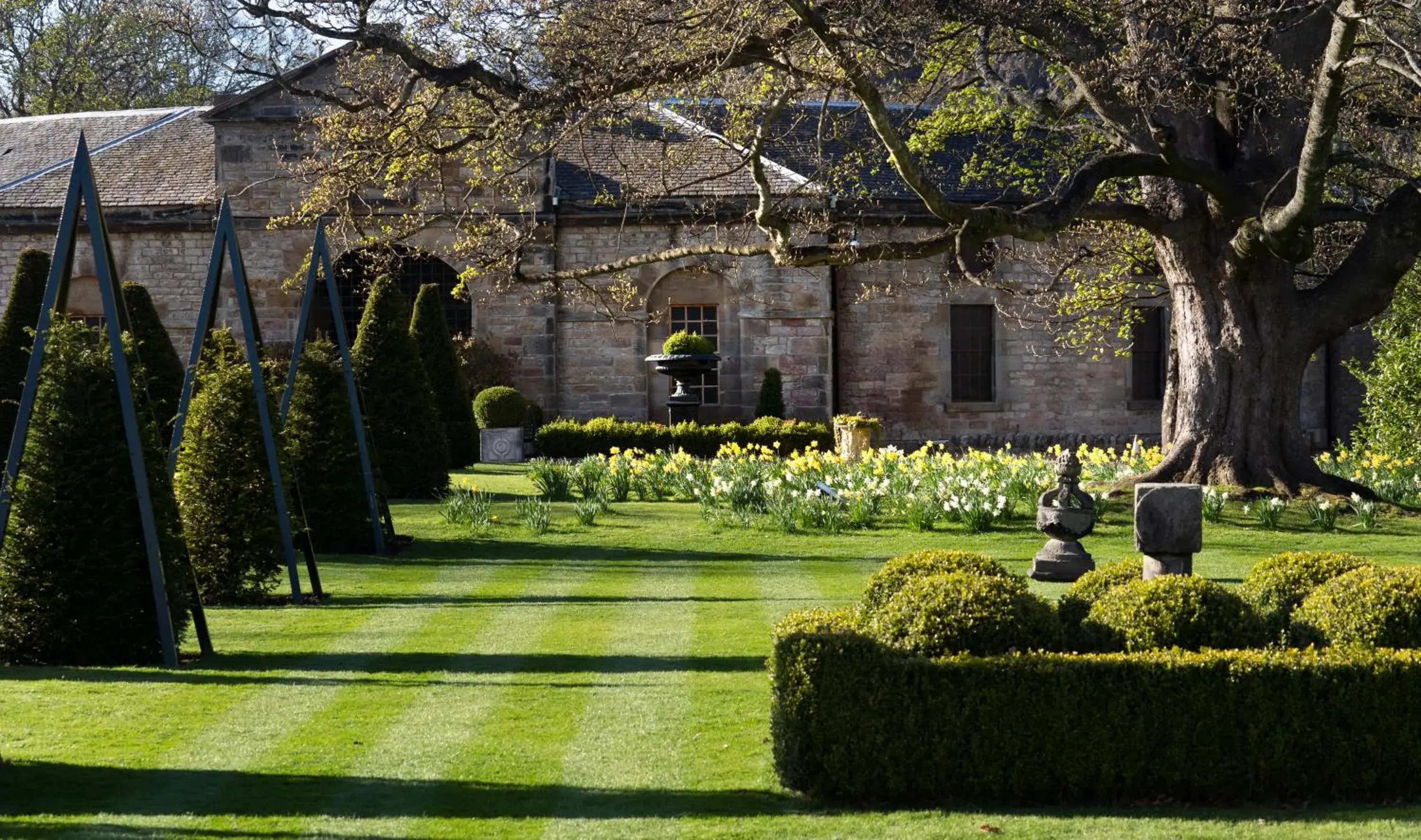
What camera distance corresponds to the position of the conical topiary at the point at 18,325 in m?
17.4

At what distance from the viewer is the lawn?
598cm

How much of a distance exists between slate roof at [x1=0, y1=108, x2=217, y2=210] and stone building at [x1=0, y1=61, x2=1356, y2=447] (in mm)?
78

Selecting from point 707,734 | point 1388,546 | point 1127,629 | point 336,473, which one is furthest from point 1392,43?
point 336,473

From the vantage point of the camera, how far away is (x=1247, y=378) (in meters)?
17.0

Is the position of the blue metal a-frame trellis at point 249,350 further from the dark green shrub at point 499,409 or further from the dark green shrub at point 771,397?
the dark green shrub at point 771,397

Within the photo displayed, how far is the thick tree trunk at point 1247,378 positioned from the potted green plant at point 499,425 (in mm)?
12279

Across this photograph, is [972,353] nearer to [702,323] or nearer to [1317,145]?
[702,323]

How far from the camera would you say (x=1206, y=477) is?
17.1 m

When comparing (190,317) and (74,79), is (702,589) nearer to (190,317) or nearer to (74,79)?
(190,317)

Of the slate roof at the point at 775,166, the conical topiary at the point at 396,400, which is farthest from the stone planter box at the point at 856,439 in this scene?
the conical topiary at the point at 396,400

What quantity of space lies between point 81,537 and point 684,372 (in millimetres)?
17921

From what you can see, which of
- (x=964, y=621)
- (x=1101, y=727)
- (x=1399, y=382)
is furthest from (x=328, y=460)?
(x=1399, y=382)

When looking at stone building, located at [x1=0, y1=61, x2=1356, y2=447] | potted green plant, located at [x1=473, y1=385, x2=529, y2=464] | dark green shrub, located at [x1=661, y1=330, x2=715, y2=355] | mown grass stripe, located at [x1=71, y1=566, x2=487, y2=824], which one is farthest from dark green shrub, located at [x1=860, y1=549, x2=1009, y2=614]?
stone building, located at [x1=0, y1=61, x2=1356, y2=447]

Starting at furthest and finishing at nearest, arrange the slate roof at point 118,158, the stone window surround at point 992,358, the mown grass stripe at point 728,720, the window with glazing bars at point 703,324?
the stone window surround at point 992,358 → the slate roof at point 118,158 → the window with glazing bars at point 703,324 → the mown grass stripe at point 728,720
